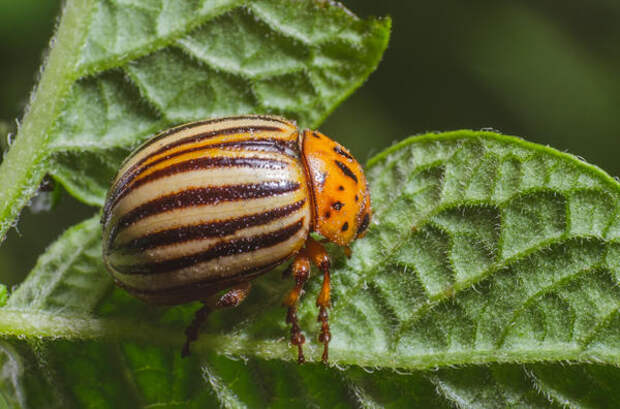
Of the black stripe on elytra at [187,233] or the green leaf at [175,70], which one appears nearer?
the black stripe on elytra at [187,233]

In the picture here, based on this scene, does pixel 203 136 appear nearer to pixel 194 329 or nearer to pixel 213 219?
Answer: pixel 213 219

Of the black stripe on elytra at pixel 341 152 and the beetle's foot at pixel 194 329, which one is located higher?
the black stripe on elytra at pixel 341 152

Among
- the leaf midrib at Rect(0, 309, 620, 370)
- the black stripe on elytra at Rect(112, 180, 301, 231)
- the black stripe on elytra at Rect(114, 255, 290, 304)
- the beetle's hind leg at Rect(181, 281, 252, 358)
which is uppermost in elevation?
the black stripe on elytra at Rect(112, 180, 301, 231)

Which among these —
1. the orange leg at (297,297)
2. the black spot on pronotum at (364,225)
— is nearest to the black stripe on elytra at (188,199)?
the orange leg at (297,297)

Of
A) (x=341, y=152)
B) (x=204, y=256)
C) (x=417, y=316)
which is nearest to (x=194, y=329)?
(x=204, y=256)

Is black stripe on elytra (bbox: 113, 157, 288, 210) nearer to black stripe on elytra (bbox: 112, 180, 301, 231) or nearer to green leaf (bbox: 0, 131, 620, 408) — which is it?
black stripe on elytra (bbox: 112, 180, 301, 231)

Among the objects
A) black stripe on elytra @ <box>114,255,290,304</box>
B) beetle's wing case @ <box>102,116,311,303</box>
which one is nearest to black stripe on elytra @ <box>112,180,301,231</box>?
beetle's wing case @ <box>102,116,311,303</box>

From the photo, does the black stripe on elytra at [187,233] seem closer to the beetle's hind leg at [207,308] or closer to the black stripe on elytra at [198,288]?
the black stripe on elytra at [198,288]
